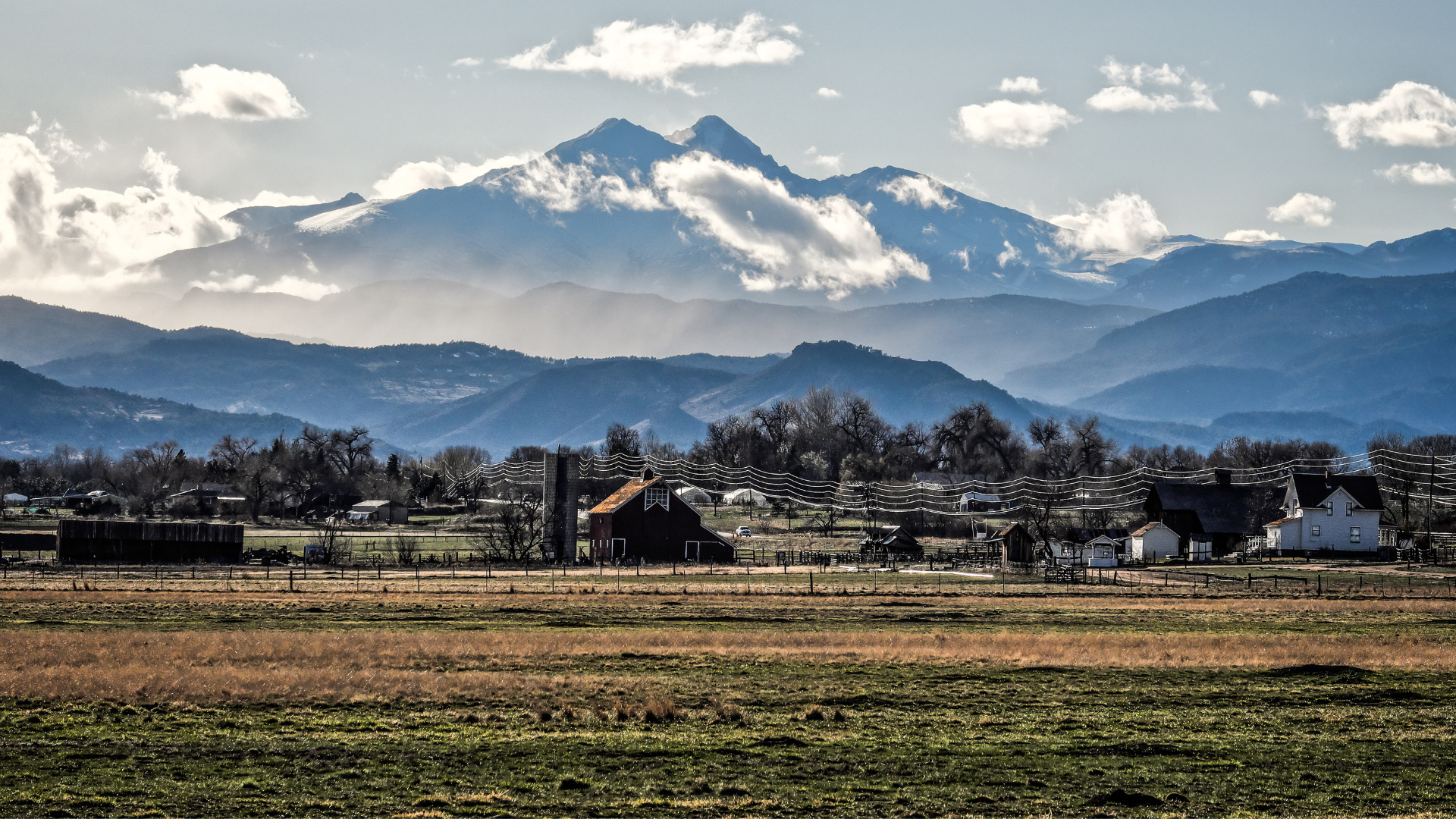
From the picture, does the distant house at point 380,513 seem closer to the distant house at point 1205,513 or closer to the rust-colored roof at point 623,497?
the rust-colored roof at point 623,497

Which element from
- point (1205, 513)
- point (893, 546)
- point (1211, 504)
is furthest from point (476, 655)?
point (1211, 504)

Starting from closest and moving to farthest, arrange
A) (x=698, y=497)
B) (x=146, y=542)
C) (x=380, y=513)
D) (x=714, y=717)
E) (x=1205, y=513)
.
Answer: (x=714, y=717) < (x=146, y=542) < (x=1205, y=513) < (x=380, y=513) < (x=698, y=497)

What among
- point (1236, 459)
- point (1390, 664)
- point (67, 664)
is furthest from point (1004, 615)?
point (1236, 459)

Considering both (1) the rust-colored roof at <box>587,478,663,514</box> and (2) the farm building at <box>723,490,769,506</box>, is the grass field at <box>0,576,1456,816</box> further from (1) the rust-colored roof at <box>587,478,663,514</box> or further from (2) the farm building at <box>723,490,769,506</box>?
(2) the farm building at <box>723,490,769,506</box>

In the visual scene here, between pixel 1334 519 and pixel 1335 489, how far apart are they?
8.02ft

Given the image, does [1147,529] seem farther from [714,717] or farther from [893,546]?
[714,717]

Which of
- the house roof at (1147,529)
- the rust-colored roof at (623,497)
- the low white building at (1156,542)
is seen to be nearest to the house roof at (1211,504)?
the house roof at (1147,529)

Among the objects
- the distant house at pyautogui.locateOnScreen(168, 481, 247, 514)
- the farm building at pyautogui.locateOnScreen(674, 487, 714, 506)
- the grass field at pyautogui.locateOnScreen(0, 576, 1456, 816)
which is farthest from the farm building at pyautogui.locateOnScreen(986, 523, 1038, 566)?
the distant house at pyautogui.locateOnScreen(168, 481, 247, 514)

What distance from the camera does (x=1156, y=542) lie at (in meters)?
108

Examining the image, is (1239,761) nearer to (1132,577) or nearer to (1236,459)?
(1132,577)

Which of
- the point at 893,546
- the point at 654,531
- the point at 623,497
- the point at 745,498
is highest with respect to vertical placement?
the point at 745,498

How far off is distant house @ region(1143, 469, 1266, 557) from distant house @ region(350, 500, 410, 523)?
312 feet

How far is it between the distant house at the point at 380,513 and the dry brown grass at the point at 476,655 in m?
128

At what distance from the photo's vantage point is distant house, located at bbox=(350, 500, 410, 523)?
166 m
